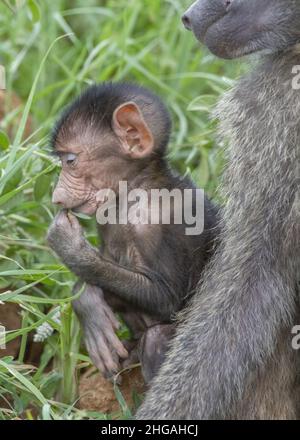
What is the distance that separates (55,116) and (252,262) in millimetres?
1878

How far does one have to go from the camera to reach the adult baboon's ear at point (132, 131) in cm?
356

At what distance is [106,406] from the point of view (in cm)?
376

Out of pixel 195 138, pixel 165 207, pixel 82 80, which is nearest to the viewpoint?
pixel 165 207

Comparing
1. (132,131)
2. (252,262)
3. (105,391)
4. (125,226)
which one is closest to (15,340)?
(105,391)

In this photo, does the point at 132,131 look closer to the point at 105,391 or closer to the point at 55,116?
the point at 105,391

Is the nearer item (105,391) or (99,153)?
(99,153)

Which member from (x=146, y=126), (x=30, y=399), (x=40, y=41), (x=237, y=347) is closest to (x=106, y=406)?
(x=30, y=399)

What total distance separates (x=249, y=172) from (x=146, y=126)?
42 centimetres

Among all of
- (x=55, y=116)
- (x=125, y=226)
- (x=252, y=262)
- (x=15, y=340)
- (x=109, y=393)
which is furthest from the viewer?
(x=55, y=116)

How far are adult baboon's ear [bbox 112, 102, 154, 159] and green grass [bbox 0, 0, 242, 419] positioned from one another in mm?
341

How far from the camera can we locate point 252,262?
10.9ft

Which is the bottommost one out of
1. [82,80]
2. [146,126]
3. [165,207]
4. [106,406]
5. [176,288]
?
[106,406]

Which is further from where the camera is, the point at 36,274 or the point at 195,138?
the point at 195,138

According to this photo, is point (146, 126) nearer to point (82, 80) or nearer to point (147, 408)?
point (147, 408)
